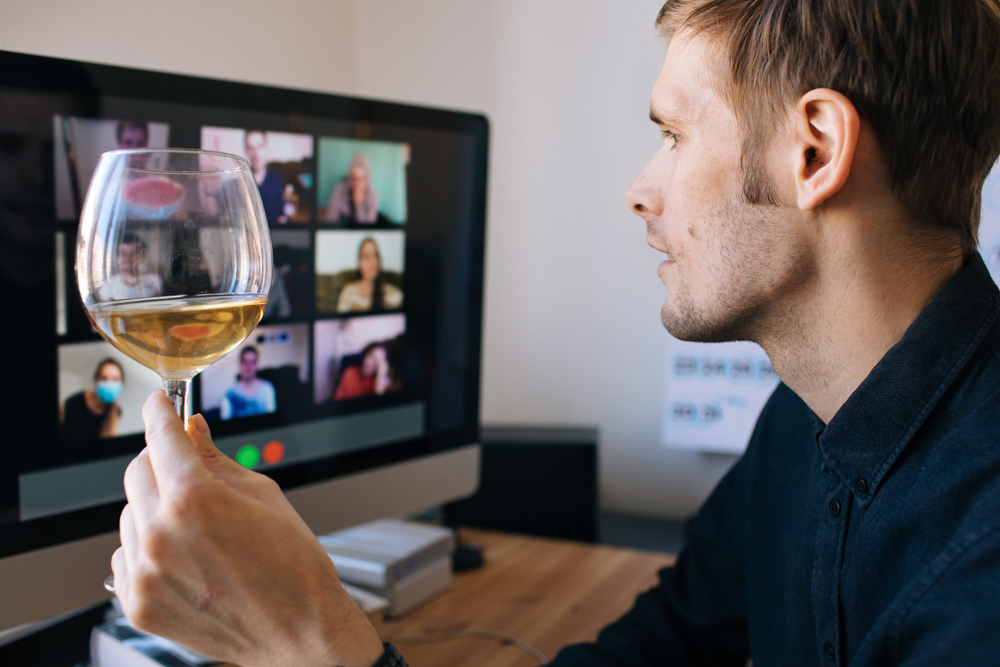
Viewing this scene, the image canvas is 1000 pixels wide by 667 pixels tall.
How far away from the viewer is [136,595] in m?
0.45

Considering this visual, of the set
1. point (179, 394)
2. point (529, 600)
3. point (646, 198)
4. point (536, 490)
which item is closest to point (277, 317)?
point (179, 394)

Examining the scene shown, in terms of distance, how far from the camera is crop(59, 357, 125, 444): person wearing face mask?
2.30 ft

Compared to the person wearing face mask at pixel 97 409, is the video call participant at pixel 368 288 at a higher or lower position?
higher

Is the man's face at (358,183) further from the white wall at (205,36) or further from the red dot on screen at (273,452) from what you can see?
the white wall at (205,36)

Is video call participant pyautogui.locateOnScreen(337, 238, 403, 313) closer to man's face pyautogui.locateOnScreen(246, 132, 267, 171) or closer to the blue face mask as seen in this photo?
man's face pyautogui.locateOnScreen(246, 132, 267, 171)

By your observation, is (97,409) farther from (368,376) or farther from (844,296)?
(844,296)

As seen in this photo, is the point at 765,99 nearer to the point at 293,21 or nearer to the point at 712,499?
the point at 712,499

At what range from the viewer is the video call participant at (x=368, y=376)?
3.07 feet

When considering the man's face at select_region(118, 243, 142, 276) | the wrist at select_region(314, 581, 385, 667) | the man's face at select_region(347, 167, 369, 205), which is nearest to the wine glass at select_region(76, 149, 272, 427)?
the man's face at select_region(118, 243, 142, 276)

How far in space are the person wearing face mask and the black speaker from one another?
0.82m

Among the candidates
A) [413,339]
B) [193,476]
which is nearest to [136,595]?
[193,476]

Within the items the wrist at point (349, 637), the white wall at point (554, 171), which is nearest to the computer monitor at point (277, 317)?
the wrist at point (349, 637)

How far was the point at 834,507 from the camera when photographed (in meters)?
0.69

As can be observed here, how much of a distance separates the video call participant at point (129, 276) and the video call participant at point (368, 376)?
0.45 metres
